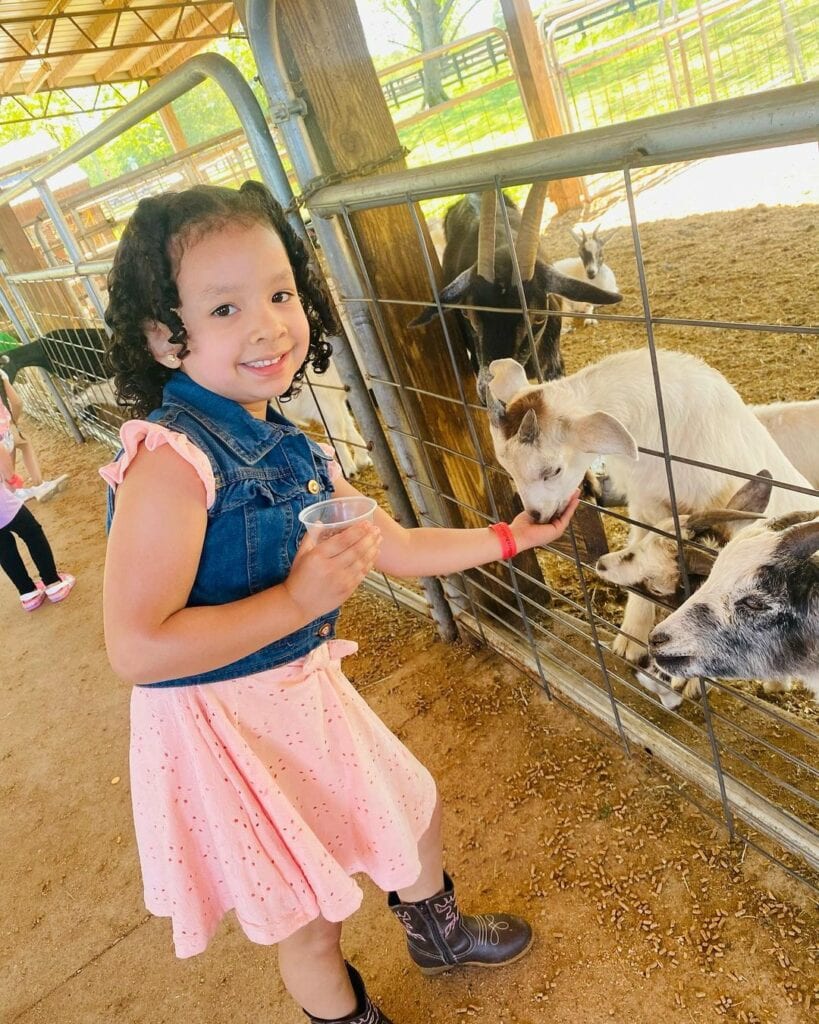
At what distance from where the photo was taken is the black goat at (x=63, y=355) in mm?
5723

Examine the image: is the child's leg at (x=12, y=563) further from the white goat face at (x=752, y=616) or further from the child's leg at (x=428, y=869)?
the white goat face at (x=752, y=616)

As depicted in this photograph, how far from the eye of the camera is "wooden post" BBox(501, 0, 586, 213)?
957 cm

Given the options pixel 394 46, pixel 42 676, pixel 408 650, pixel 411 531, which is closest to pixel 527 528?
pixel 411 531

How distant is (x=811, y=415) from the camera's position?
2615 millimetres

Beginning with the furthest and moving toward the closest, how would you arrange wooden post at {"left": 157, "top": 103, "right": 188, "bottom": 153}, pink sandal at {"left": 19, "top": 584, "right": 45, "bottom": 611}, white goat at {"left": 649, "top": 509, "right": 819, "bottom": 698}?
wooden post at {"left": 157, "top": 103, "right": 188, "bottom": 153}, pink sandal at {"left": 19, "top": 584, "right": 45, "bottom": 611}, white goat at {"left": 649, "top": 509, "right": 819, "bottom": 698}

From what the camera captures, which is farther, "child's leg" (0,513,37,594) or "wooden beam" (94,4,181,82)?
"wooden beam" (94,4,181,82)

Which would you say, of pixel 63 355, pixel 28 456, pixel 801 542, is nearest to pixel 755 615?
pixel 801 542

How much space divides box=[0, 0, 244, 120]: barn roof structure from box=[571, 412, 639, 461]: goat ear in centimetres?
1110

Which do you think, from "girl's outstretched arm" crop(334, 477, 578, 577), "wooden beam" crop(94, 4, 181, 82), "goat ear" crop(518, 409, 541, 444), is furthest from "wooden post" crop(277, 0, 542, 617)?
"wooden beam" crop(94, 4, 181, 82)

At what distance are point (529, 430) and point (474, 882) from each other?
1.27 metres

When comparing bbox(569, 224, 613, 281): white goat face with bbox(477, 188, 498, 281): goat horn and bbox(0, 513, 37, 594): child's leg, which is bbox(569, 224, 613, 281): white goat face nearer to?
bbox(477, 188, 498, 281): goat horn

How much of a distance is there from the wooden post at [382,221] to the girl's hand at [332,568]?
37.7 inches

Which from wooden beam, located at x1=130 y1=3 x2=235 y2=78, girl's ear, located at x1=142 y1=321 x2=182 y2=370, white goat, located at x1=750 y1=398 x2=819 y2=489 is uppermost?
wooden beam, located at x1=130 y1=3 x2=235 y2=78

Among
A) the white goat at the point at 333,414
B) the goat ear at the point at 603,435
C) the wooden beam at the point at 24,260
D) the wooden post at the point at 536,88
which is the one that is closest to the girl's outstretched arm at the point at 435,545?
the goat ear at the point at 603,435
